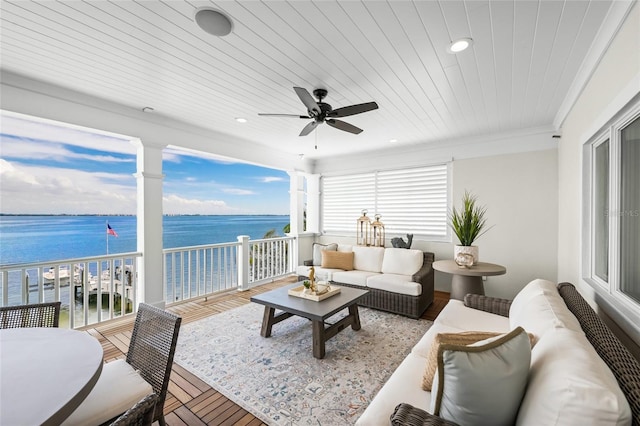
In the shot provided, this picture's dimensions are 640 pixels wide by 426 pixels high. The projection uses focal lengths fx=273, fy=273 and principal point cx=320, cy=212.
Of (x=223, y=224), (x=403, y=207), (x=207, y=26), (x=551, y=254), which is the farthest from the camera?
(x=223, y=224)

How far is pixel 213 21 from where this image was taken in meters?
1.82

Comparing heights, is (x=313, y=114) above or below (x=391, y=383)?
above

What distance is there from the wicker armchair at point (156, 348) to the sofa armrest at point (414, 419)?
1081 mm

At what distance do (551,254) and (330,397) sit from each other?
3.95 m

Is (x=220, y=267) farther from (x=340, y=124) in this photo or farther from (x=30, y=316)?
(x=340, y=124)

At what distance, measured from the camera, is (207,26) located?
6.11ft

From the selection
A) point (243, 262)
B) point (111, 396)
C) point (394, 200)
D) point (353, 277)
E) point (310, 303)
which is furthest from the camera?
point (394, 200)

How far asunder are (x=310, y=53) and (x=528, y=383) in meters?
2.44

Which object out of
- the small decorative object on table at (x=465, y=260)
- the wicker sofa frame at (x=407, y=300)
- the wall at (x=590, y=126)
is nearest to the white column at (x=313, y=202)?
the wicker sofa frame at (x=407, y=300)

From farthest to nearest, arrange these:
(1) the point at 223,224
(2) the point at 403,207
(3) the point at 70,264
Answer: (1) the point at 223,224 < (2) the point at 403,207 < (3) the point at 70,264

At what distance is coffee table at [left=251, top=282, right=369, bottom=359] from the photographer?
2.61 metres

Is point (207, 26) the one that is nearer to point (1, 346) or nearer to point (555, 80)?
point (1, 346)

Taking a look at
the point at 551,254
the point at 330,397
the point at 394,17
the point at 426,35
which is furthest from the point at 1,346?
the point at 551,254

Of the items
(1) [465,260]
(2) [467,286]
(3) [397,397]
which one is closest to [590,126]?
(1) [465,260]
